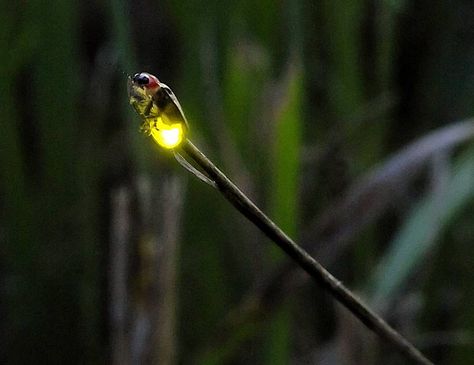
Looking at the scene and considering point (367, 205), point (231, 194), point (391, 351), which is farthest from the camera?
point (391, 351)

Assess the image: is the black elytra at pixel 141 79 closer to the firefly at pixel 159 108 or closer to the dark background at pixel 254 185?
the firefly at pixel 159 108

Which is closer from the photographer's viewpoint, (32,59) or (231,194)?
(231,194)

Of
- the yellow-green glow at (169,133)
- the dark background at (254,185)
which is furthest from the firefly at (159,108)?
the dark background at (254,185)

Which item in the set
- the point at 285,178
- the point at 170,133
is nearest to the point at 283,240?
the point at 170,133

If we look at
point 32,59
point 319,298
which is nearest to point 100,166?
point 32,59

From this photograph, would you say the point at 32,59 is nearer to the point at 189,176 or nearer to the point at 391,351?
the point at 189,176

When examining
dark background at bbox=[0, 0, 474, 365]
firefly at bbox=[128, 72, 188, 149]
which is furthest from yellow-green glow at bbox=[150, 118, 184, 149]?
dark background at bbox=[0, 0, 474, 365]

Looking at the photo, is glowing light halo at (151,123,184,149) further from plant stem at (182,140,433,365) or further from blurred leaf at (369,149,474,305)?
blurred leaf at (369,149,474,305)

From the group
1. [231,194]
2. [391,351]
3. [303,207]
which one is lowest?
[231,194]
